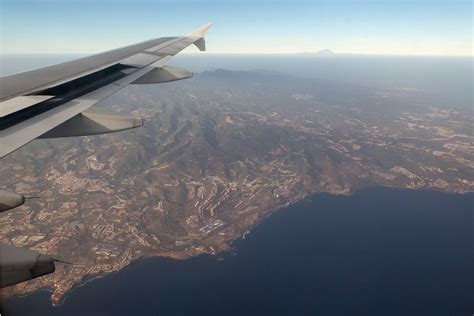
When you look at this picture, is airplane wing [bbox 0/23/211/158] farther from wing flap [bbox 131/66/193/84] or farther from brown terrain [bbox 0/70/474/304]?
brown terrain [bbox 0/70/474/304]

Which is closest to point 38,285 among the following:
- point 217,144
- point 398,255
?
point 398,255

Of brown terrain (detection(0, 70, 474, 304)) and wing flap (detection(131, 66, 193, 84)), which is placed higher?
wing flap (detection(131, 66, 193, 84))

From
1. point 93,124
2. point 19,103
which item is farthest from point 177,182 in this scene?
point 93,124

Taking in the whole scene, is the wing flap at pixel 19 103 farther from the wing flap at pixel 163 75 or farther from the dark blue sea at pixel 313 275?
the dark blue sea at pixel 313 275

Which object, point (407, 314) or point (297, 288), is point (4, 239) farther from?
point (407, 314)

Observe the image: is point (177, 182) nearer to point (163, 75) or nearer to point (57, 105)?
point (163, 75)

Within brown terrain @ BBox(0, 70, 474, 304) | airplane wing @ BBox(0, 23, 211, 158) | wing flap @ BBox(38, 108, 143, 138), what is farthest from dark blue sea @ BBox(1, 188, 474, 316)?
wing flap @ BBox(38, 108, 143, 138)
